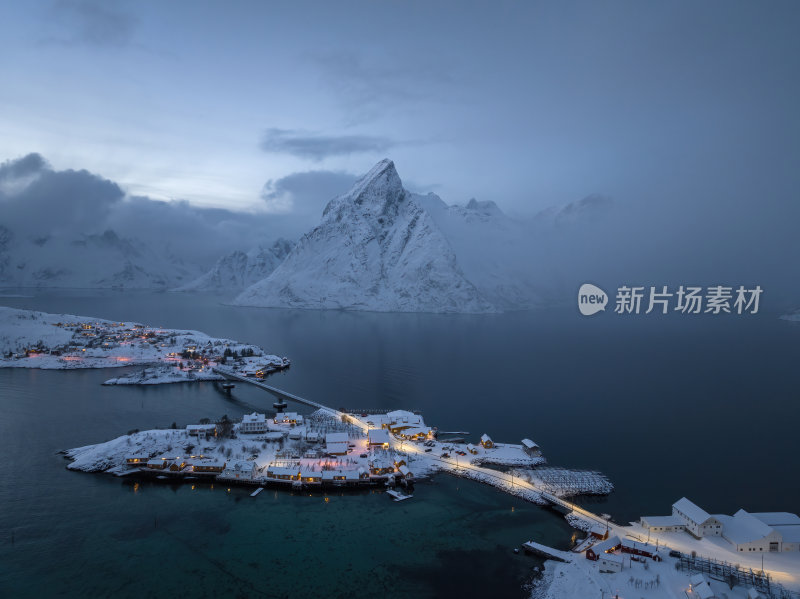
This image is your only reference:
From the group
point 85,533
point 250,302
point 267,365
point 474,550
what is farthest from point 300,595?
point 250,302

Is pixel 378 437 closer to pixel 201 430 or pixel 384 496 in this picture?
pixel 384 496

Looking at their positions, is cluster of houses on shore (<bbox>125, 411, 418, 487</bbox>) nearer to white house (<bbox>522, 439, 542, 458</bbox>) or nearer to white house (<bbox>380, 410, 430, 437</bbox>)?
white house (<bbox>380, 410, 430, 437</bbox>)

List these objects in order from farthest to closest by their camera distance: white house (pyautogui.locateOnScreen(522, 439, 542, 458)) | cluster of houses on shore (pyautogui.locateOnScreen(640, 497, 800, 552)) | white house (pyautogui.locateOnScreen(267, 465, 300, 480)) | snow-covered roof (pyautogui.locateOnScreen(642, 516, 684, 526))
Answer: white house (pyautogui.locateOnScreen(522, 439, 542, 458)) → white house (pyautogui.locateOnScreen(267, 465, 300, 480)) → snow-covered roof (pyautogui.locateOnScreen(642, 516, 684, 526)) → cluster of houses on shore (pyautogui.locateOnScreen(640, 497, 800, 552))

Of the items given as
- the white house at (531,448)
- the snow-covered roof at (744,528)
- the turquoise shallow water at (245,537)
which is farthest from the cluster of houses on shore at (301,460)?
the snow-covered roof at (744,528)

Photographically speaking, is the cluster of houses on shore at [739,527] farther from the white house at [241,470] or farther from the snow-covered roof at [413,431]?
the white house at [241,470]

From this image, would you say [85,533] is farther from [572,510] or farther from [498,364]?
[498,364]

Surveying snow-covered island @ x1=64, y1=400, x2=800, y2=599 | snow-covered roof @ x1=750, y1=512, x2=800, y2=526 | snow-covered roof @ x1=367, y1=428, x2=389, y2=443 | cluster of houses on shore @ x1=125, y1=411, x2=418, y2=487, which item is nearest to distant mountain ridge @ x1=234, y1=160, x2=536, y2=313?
snow-covered island @ x1=64, y1=400, x2=800, y2=599
